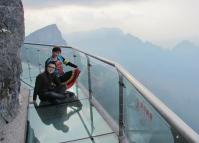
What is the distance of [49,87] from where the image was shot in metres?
7.65

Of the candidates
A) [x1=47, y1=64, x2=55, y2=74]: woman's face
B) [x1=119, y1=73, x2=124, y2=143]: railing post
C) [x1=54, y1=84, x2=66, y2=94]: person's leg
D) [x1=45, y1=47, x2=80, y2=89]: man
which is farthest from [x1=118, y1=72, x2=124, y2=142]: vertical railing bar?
[x1=45, y1=47, x2=80, y2=89]: man

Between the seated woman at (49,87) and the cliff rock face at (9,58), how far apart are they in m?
0.69

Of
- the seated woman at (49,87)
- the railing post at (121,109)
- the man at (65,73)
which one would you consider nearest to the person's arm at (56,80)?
the seated woman at (49,87)

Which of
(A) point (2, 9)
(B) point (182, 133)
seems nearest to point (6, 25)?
(A) point (2, 9)

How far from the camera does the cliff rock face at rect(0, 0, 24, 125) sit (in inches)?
246

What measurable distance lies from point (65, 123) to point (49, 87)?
1.63 metres

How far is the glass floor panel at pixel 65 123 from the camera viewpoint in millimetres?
5578

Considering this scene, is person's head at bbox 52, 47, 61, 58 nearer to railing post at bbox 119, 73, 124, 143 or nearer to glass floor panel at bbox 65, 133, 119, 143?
glass floor panel at bbox 65, 133, 119, 143

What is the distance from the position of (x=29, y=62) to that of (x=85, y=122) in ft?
20.0

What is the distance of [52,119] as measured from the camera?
644cm

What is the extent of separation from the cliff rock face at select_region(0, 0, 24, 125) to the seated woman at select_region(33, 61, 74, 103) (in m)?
0.69

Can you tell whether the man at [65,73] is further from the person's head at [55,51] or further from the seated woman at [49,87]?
the seated woman at [49,87]

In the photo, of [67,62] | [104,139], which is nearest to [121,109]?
[104,139]

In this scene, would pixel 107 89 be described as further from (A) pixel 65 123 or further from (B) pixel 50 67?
(B) pixel 50 67
